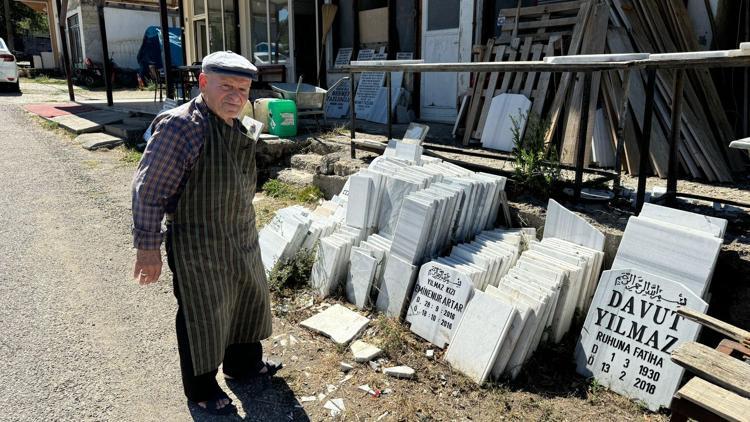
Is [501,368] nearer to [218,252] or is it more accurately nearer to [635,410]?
[635,410]

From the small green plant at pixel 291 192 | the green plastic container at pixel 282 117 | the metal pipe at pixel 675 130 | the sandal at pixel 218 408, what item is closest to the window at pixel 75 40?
the green plastic container at pixel 282 117

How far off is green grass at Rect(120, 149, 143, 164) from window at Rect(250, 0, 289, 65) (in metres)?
4.18

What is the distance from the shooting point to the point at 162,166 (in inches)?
88.0

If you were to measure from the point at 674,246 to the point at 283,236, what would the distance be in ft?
9.02

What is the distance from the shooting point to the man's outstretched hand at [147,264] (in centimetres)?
232

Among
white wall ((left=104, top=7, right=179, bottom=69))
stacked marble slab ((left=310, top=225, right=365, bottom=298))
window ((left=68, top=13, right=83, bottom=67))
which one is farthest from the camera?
window ((left=68, top=13, right=83, bottom=67))

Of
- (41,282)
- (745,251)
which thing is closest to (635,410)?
(745,251)

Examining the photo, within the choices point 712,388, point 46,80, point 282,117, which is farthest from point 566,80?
point 46,80

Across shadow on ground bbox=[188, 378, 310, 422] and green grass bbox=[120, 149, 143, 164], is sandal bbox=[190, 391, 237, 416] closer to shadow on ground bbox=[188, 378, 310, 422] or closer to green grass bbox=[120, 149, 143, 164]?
shadow on ground bbox=[188, 378, 310, 422]

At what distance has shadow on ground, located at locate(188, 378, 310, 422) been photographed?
2619mm

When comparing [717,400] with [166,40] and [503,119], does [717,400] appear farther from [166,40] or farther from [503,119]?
[166,40]

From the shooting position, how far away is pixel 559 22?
5.86 metres

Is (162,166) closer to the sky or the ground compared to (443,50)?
closer to the ground

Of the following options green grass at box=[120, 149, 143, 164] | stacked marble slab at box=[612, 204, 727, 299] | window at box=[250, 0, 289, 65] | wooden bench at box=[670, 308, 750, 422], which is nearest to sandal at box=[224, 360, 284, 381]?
wooden bench at box=[670, 308, 750, 422]
